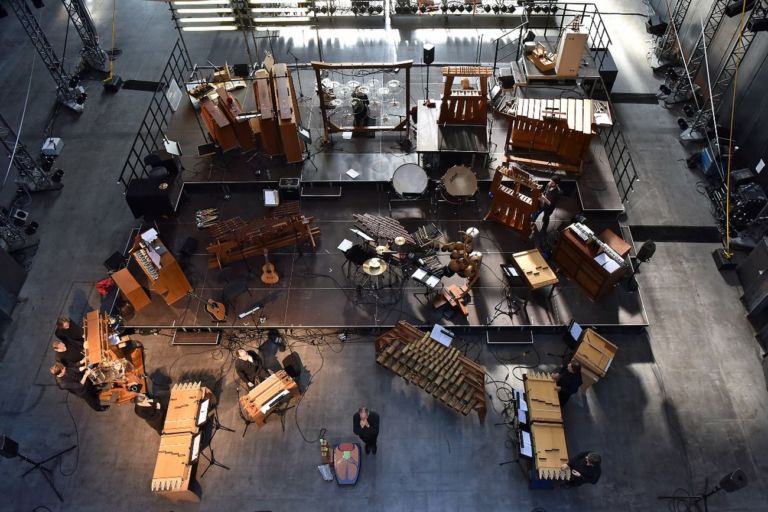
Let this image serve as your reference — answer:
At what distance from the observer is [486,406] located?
37.9 ft

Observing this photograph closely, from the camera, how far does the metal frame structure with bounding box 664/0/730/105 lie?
16.5 m

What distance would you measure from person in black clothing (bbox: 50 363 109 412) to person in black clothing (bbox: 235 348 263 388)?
2.87 meters

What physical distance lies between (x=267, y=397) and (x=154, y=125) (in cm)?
1042

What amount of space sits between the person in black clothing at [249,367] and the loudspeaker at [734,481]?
901 centimetres

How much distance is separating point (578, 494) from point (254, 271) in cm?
869

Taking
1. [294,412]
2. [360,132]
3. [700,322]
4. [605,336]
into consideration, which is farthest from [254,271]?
[700,322]

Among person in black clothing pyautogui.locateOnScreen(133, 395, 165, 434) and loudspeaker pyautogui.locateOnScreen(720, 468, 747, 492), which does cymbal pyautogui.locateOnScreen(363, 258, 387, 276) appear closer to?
person in black clothing pyautogui.locateOnScreen(133, 395, 165, 434)

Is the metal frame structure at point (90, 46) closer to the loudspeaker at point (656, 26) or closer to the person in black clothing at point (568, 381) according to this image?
the person in black clothing at point (568, 381)

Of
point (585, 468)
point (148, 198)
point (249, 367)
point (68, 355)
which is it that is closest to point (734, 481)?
point (585, 468)

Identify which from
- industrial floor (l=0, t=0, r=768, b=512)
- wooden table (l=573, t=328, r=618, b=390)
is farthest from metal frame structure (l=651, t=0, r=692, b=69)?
wooden table (l=573, t=328, r=618, b=390)

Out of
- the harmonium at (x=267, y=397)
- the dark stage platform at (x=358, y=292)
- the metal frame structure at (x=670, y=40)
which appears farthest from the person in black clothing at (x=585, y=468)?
the metal frame structure at (x=670, y=40)

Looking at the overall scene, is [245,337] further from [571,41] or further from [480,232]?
[571,41]

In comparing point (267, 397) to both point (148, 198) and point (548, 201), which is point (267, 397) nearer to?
point (148, 198)

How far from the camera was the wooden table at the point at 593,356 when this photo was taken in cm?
1152
